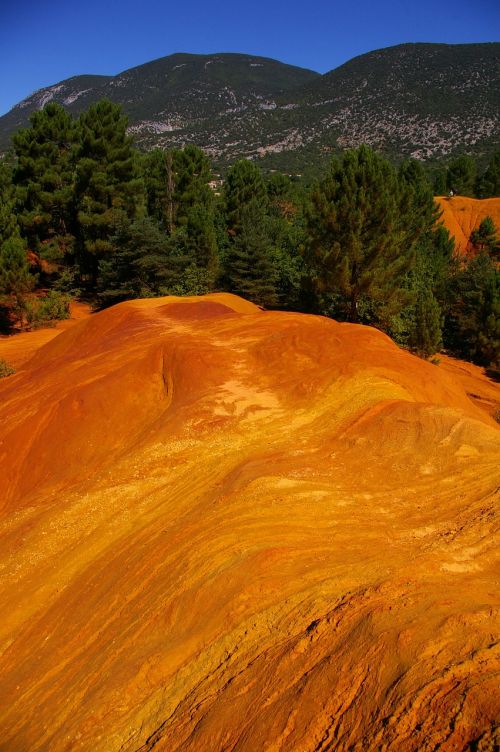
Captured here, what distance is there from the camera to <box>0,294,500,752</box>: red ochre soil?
3.18m

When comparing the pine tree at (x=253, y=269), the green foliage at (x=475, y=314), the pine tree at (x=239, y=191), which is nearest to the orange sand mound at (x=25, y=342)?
the pine tree at (x=253, y=269)

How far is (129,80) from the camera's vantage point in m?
166

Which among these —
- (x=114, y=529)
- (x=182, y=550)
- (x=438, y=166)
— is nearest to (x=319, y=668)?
(x=182, y=550)

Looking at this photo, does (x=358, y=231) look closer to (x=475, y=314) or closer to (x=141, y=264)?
(x=475, y=314)

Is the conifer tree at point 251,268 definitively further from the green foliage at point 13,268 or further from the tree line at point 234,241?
the green foliage at point 13,268

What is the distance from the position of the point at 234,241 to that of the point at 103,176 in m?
8.97

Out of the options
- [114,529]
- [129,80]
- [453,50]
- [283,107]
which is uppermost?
[129,80]

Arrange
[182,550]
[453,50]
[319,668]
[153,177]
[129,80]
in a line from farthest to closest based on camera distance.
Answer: [129,80]
[453,50]
[153,177]
[182,550]
[319,668]

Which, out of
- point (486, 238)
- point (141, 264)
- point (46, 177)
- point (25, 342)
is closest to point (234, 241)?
point (141, 264)

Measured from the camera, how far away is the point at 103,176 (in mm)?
29125

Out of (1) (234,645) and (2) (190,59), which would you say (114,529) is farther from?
(2) (190,59)

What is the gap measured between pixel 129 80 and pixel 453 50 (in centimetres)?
10813

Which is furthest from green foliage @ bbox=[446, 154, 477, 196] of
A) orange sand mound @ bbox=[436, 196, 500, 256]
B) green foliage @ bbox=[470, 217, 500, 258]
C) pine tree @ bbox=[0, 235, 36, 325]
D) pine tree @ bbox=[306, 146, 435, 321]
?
pine tree @ bbox=[0, 235, 36, 325]

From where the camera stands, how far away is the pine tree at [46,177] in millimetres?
29562
